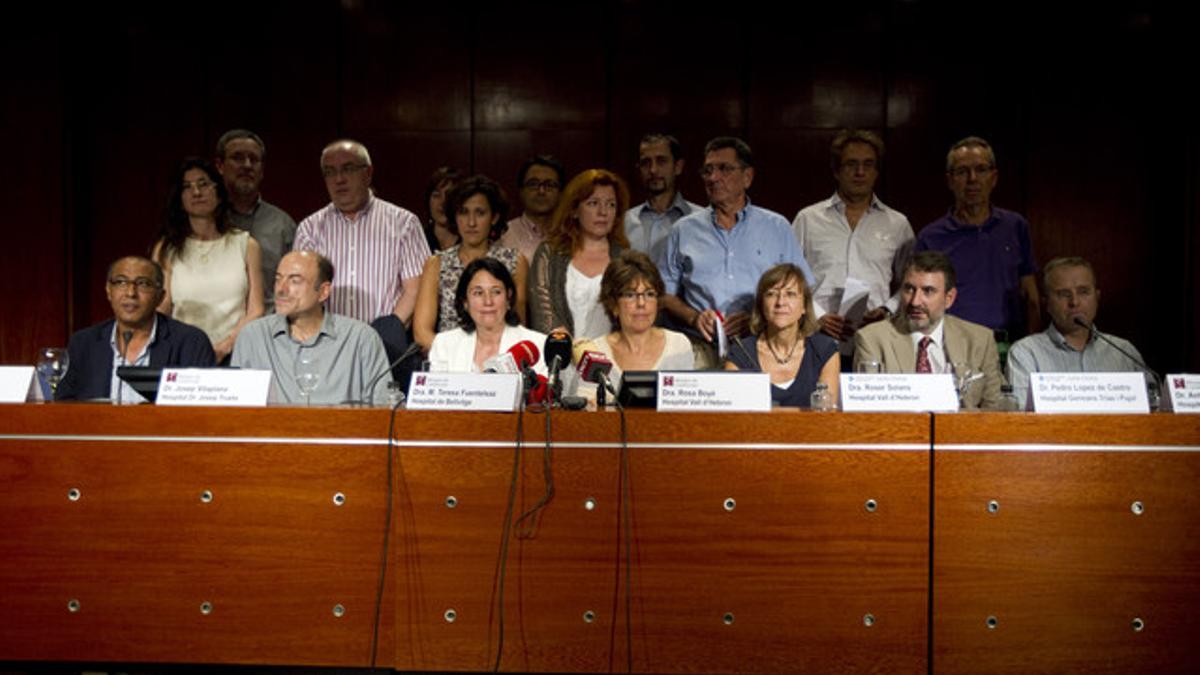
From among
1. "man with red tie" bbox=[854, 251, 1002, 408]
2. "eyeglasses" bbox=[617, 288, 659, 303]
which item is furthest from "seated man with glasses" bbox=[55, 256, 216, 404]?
"man with red tie" bbox=[854, 251, 1002, 408]

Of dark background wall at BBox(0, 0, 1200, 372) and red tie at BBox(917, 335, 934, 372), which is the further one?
dark background wall at BBox(0, 0, 1200, 372)

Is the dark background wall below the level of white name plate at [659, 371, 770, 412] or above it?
above

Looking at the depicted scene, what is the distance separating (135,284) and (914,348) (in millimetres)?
2340

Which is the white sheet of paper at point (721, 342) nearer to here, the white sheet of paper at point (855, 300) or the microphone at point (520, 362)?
the microphone at point (520, 362)

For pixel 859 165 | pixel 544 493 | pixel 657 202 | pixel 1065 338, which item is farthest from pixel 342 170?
pixel 1065 338

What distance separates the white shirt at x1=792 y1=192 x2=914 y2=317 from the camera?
13.1ft

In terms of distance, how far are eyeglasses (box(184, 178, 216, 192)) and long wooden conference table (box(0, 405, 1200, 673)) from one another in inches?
58.3

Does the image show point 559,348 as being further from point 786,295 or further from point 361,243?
point 361,243

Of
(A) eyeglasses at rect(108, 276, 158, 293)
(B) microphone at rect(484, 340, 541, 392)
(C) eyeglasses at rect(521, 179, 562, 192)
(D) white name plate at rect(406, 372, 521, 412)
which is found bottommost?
(D) white name plate at rect(406, 372, 521, 412)

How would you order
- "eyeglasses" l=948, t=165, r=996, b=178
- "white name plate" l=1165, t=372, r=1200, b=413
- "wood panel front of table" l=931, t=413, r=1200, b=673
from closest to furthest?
"wood panel front of table" l=931, t=413, r=1200, b=673 → "white name plate" l=1165, t=372, r=1200, b=413 → "eyeglasses" l=948, t=165, r=996, b=178

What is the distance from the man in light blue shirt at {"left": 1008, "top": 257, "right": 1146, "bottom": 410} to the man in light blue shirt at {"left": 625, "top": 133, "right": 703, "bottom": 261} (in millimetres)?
1358

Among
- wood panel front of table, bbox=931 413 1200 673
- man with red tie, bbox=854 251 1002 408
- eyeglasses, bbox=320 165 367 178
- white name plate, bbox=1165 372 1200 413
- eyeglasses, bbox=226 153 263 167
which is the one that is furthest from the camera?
eyeglasses, bbox=226 153 263 167

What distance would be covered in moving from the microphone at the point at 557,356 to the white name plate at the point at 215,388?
25.3 inches

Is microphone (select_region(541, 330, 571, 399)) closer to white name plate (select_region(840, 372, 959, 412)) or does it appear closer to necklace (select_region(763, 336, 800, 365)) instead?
white name plate (select_region(840, 372, 959, 412))
